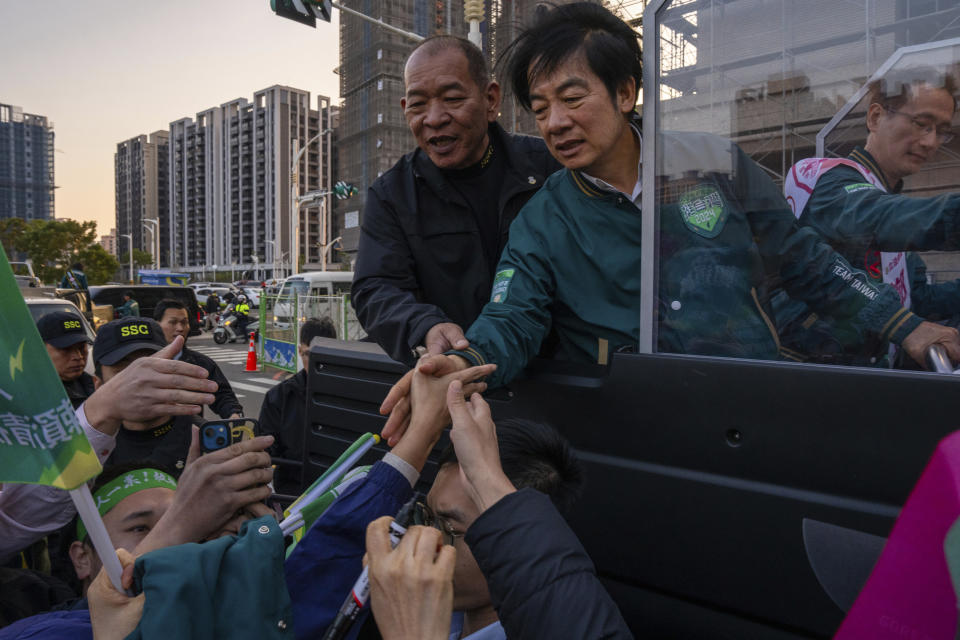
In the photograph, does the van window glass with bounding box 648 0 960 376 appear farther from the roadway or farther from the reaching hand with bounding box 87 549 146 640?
the roadway

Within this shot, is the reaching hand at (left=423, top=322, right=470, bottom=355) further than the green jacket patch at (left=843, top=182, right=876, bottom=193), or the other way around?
the reaching hand at (left=423, top=322, right=470, bottom=355)

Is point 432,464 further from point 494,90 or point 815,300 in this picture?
point 494,90

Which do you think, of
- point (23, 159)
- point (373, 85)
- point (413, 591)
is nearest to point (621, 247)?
point (413, 591)

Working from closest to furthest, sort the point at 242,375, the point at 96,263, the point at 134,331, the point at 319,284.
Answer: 1. the point at 134,331
2. the point at 242,375
3. the point at 319,284
4. the point at 96,263

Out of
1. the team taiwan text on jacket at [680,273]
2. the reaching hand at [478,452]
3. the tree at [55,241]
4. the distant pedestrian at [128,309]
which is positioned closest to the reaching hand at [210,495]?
the reaching hand at [478,452]

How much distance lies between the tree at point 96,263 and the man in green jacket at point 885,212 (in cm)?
4817

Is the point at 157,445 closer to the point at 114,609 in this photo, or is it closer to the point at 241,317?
the point at 114,609

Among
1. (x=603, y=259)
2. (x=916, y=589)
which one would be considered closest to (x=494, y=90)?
(x=603, y=259)

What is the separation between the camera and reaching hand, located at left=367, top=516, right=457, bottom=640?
1134 millimetres

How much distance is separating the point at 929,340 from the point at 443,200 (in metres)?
1.65

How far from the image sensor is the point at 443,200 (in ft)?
8.21

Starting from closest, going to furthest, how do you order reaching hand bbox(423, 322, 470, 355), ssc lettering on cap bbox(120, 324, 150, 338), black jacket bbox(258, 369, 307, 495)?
1. reaching hand bbox(423, 322, 470, 355)
2. ssc lettering on cap bbox(120, 324, 150, 338)
3. black jacket bbox(258, 369, 307, 495)

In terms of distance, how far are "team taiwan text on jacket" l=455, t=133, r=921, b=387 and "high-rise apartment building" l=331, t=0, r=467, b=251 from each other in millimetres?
49332

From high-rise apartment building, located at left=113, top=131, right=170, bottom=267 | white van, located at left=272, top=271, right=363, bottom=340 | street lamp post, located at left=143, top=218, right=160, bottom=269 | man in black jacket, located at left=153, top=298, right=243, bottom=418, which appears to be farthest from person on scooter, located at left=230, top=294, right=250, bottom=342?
high-rise apartment building, located at left=113, top=131, right=170, bottom=267
